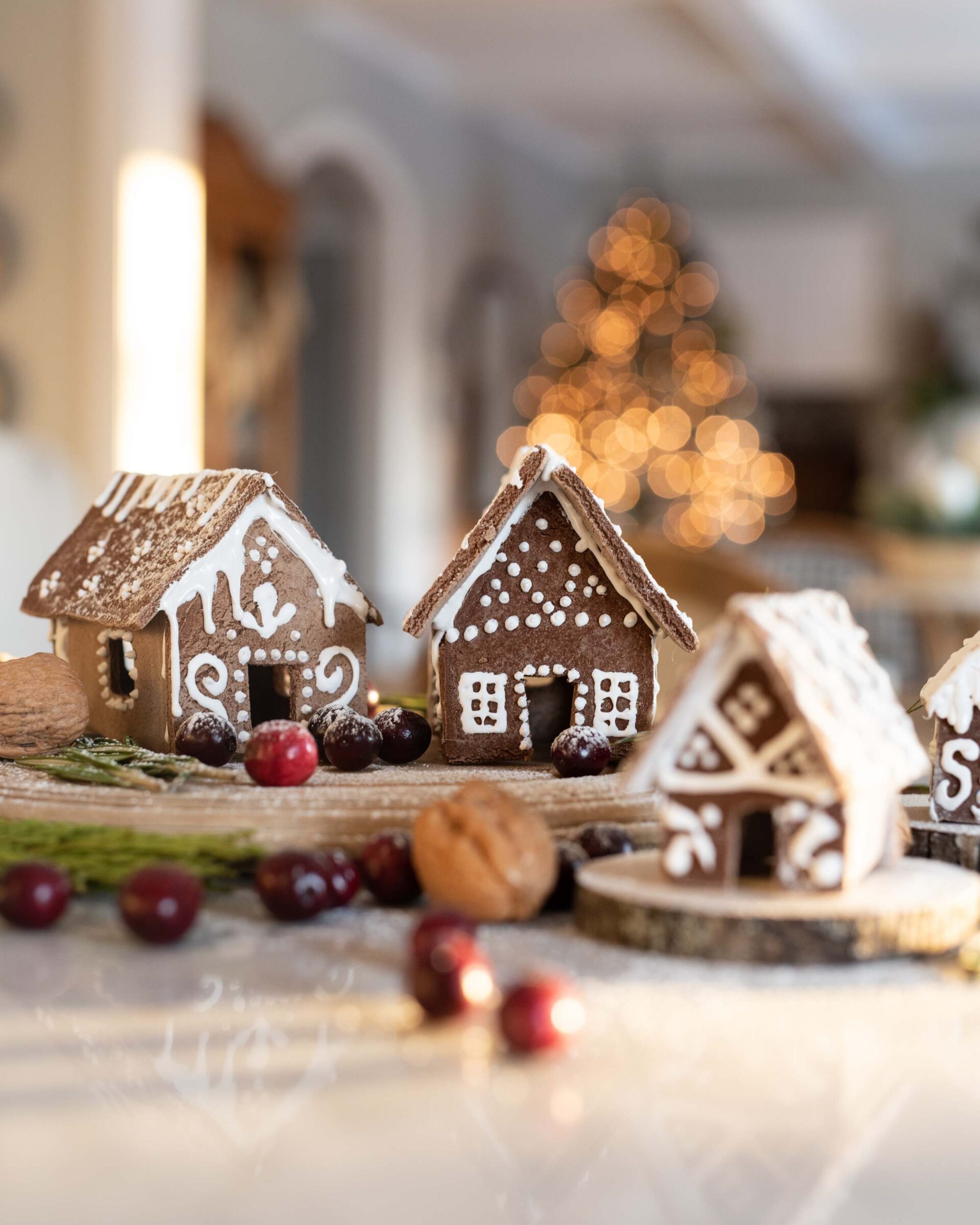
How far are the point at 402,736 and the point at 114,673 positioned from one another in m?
0.30

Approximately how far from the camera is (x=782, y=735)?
0.72 metres

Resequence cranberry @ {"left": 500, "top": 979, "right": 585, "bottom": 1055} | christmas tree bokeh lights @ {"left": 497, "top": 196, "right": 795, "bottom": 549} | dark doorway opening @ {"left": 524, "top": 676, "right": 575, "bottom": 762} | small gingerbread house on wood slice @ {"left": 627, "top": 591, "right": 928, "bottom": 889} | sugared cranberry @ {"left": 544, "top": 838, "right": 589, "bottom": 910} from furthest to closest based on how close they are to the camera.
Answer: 1. christmas tree bokeh lights @ {"left": 497, "top": 196, "right": 795, "bottom": 549}
2. dark doorway opening @ {"left": 524, "top": 676, "right": 575, "bottom": 762}
3. sugared cranberry @ {"left": 544, "top": 838, "right": 589, "bottom": 910}
4. small gingerbread house on wood slice @ {"left": 627, "top": 591, "right": 928, "bottom": 889}
5. cranberry @ {"left": 500, "top": 979, "right": 585, "bottom": 1055}

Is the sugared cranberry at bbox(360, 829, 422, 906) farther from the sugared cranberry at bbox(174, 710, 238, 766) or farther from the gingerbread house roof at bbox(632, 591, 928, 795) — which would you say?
the sugared cranberry at bbox(174, 710, 238, 766)

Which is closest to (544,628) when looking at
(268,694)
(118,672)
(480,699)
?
(480,699)

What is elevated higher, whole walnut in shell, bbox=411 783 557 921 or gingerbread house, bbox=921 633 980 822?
gingerbread house, bbox=921 633 980 822

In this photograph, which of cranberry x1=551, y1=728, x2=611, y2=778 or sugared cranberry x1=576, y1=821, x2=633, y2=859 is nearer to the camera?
sugared cranberry x1=576, y1=821, x2=633, y2=859

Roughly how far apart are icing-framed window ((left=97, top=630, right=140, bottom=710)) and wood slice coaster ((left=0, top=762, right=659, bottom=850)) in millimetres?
175

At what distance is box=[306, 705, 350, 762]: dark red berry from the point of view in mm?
1104

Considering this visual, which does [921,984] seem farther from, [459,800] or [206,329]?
[206,329]

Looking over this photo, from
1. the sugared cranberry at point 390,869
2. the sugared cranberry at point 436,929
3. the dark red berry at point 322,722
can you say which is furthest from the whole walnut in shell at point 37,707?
the sugared cranberry at point 436,929

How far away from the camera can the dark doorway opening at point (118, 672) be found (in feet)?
4.07

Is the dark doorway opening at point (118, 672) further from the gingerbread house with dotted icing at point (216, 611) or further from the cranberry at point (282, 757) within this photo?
the cranberry at point (282, 757)

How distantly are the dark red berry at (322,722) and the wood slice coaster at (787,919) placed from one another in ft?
1.29

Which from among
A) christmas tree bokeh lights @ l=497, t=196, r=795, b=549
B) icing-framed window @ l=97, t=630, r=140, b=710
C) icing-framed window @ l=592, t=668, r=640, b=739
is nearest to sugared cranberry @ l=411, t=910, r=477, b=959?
icing-framed window @ l=592, t=668, r=640, b=739
